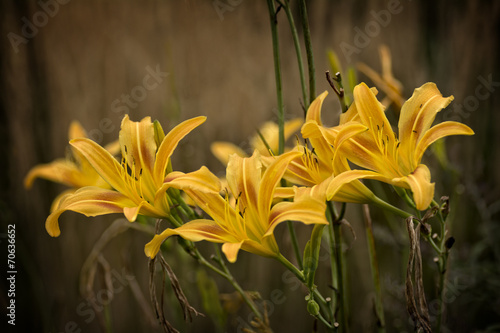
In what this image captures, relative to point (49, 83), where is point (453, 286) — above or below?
below

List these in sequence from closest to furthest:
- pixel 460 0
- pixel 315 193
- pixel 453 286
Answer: pixel 315 193 < pixel 453 286 < pixel 460 0

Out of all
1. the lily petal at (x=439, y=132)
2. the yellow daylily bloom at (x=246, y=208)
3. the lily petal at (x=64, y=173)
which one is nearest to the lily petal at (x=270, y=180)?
the yellow daylily bloom at (x=246, y=208)

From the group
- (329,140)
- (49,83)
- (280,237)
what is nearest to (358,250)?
(280,237)

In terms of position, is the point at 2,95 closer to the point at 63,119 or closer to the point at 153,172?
the point at 63,119

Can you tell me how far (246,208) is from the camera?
0.38m

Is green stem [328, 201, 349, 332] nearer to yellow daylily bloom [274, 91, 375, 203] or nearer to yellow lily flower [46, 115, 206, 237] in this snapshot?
yellow daylily bloom [274, 91, 375, 203]

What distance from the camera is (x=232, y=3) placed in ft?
3.10

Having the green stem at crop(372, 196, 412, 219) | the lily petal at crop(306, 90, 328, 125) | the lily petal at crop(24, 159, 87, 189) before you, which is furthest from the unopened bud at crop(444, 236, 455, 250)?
the lily petal at crop(24, 159, 87, 189)

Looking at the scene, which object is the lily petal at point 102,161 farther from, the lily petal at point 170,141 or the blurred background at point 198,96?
the blurred background at point 198,96

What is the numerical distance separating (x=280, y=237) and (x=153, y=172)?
65cm

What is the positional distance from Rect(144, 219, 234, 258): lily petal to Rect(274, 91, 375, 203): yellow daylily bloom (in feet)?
0.26

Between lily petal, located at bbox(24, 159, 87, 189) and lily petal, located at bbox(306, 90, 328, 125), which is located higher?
lily petal, located at bbox(24, 159, 87, 189)

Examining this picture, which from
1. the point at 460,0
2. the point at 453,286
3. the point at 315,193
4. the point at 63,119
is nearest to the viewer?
the point at 315,193

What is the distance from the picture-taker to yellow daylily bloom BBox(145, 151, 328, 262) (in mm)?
340
